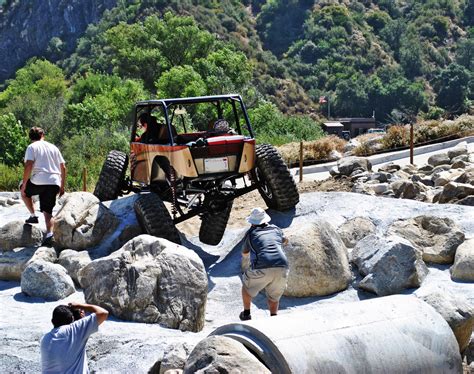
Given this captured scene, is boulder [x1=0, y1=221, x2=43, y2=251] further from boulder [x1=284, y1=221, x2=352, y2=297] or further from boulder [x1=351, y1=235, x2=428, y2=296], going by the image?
boulder [x1=351, y1=235, x2=428, y2=296]

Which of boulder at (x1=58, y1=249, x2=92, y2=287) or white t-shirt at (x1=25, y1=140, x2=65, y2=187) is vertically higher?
white t-shirt at (x1=25, y1=140, x2=65, y2=187)

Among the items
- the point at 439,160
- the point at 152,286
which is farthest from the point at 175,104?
the point at 439,160

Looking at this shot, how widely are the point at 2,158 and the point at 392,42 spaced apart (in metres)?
90.6

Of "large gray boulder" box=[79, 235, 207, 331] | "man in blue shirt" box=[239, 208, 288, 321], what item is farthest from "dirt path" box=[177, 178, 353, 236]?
"man in blue shirt" box=[239, 208, 288, 321]

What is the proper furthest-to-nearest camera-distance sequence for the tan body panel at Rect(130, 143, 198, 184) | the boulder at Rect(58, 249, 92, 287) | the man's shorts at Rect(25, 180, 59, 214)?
the tan body panel at Rect(130, 143, 198, 184)
the man's shorts at Rect(25, 180, 59, 214)
the boulder at Rect(58, 249, 92, 287)

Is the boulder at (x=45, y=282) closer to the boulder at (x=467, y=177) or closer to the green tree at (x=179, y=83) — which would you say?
the boulder at (x=467, y=177)

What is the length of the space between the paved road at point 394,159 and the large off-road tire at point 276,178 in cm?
734

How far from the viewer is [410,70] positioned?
11744cm

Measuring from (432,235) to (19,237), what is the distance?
5.30 meters

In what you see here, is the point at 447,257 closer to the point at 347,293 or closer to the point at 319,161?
the point at 347,293

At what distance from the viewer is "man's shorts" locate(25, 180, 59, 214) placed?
11.6 metres

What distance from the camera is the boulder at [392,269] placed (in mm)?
10570

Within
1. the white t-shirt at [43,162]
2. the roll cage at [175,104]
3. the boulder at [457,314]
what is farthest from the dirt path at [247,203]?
the boulder at [457,314]

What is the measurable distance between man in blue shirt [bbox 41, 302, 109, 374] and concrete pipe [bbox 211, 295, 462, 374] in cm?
102
